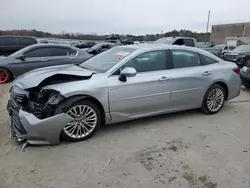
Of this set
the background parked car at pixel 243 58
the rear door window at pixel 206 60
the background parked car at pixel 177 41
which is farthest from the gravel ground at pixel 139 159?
the background parked car at pixel 243 58

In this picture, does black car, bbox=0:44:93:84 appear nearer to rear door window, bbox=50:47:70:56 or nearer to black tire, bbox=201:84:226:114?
rear door window, bbox=50:47:70:56

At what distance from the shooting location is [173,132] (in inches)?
159

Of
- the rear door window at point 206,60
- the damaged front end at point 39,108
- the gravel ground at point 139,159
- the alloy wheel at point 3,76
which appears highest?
the rear door window at point 206,60

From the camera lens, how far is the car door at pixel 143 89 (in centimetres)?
380

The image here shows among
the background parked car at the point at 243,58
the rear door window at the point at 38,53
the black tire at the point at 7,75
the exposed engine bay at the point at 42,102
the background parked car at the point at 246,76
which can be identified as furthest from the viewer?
the background parked car at the point at 243,58

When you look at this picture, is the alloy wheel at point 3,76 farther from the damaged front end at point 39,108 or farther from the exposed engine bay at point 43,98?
the exposed engine bay at point 43,98

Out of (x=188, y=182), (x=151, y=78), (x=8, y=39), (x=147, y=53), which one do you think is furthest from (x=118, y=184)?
(x=8, y=39)

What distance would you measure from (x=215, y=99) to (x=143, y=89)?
185cm

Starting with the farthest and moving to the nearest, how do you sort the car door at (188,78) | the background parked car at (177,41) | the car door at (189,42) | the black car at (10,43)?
1. the car door at (189,42)
2. the black car at (10,43)
3. the background parked car at (177,41)
4. the car door at (188,78)

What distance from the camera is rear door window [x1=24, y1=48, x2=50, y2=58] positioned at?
7.93 metres

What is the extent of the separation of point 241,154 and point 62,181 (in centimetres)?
244

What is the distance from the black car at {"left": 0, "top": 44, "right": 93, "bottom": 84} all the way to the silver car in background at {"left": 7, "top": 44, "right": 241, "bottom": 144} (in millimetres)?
3875

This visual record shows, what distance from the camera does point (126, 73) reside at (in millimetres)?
3727

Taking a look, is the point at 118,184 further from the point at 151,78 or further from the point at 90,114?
the point at 151,78
